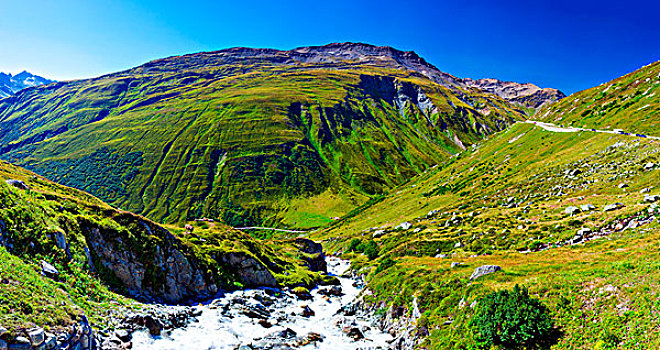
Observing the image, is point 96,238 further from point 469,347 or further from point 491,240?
point 491,240

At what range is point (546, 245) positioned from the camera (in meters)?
45.0

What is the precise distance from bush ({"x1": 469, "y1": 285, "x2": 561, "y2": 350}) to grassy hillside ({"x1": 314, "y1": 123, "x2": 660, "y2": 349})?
1.04 metres

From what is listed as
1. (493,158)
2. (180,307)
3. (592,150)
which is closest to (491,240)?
(592,150)

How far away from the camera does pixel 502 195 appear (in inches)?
3312

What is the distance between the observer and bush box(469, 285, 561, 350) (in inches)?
790

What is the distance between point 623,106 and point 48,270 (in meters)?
151

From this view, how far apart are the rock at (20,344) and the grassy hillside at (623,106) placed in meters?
109

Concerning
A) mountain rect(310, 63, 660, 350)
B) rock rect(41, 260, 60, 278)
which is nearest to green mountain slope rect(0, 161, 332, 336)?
rock rect(41, 260, 60, 278)

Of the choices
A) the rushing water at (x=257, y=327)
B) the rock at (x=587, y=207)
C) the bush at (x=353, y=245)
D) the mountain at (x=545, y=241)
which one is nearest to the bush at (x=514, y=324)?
the mountain at (x=545, y=241)

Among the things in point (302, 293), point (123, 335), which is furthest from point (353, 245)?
point (123, 335)

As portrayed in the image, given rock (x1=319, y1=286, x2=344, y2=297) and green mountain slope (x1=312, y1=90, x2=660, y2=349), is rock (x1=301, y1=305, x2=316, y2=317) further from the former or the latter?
rock (x1=319, y1=286, x2=344, y2=297)

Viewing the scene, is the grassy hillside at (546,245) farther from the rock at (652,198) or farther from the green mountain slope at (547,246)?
the rock at (652,198)

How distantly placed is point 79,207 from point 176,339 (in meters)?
21.4

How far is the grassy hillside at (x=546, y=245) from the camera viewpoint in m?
20.4
